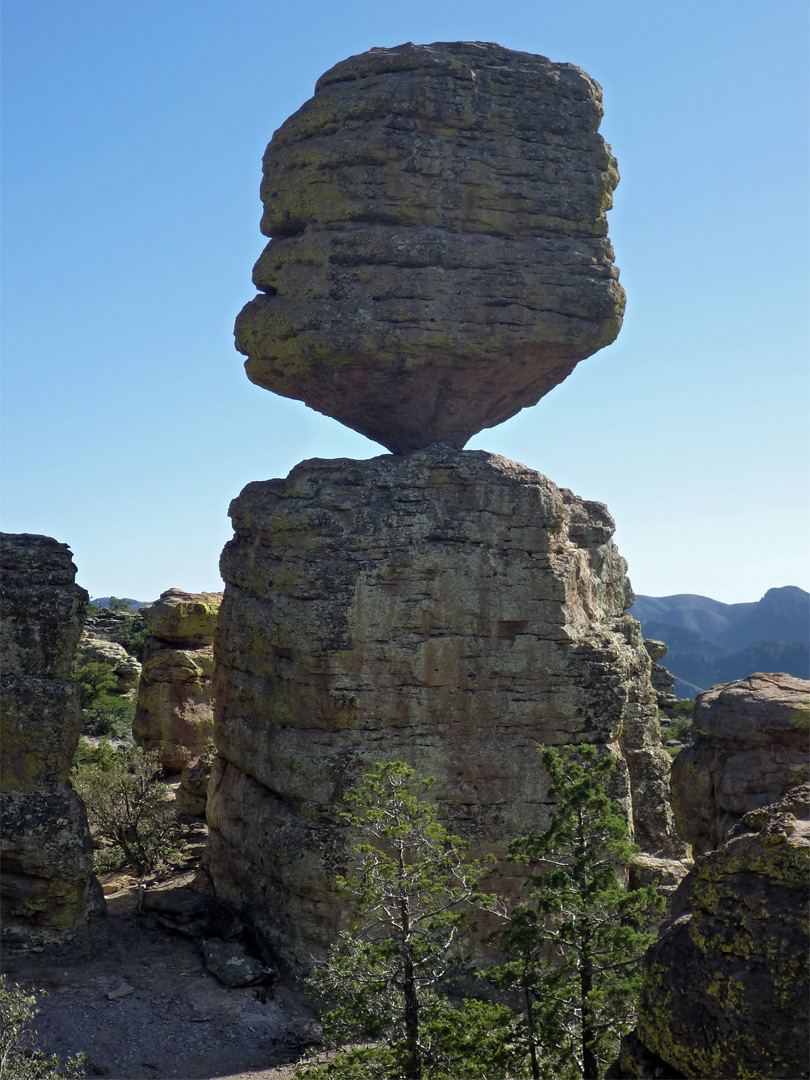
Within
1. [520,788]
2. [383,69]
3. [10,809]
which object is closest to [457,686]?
[520,788]

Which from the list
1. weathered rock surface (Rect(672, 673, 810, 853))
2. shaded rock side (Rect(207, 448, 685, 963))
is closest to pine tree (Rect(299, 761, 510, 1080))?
weathered rock surface (Rect(672, 673, 810, 853))

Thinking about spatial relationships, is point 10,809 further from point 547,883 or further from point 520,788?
point 547,883

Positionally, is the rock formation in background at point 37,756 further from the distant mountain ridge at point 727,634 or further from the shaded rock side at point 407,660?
the distant mountain ridge at point 727,634

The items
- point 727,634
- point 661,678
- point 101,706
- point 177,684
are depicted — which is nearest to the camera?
point 177,684

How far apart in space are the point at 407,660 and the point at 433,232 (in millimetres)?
8302

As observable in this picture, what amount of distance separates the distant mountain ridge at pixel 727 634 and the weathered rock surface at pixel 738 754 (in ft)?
311

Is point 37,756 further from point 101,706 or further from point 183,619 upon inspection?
point 101,706

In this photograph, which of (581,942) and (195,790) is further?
(195,790)

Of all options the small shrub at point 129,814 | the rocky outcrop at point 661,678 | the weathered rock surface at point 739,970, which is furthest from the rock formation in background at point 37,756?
the rocky outcrop at point 661,678

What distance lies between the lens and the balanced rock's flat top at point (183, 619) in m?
30.1

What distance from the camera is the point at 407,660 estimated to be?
1958cm

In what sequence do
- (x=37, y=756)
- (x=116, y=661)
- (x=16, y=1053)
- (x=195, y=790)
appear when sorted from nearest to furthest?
1. (x=16, y=1053)
2. (x=37, y=756)
3. (x=195, y=790)
4. (x=116, y=661)

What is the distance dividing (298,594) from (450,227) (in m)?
7.80

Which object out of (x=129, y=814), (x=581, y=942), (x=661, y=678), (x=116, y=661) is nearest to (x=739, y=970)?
(x=581, y=942)
